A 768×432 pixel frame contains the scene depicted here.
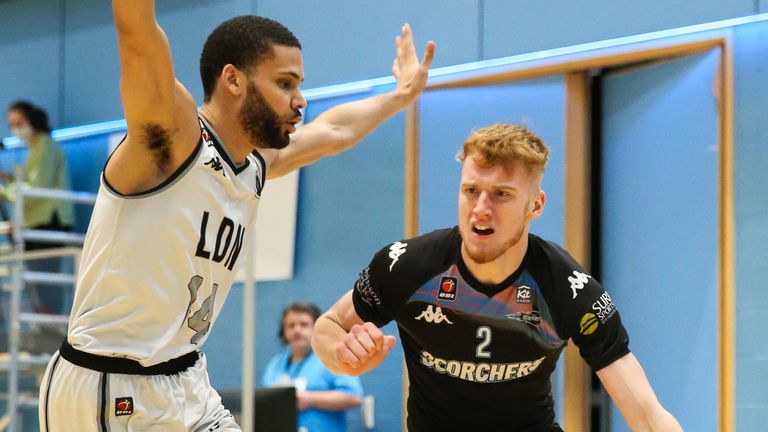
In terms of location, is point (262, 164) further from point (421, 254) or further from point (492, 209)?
point (492, 209)

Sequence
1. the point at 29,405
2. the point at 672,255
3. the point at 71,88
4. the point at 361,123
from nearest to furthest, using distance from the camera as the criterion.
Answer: the point at 361,123, the point at 672,255, the point at 29,405, the point at 71,88

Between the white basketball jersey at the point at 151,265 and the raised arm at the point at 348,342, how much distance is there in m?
0.51

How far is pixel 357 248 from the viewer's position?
8.25m

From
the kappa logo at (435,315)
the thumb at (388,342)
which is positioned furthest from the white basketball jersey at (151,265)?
the kappa logo at (435,315)

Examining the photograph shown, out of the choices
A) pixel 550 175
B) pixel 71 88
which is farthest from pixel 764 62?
pixel 71 88

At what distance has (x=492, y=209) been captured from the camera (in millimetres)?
3912

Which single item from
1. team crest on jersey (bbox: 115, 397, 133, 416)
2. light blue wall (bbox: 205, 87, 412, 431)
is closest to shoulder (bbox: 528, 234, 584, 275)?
team crest on jersey (bbox: 115, 397, 133, 416)

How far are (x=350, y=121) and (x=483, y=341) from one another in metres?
1.36

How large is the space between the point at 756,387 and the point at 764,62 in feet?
6.24

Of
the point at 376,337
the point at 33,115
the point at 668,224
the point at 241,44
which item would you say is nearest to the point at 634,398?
the point at 376,337

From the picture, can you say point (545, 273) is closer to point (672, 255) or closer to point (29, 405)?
point (672, 255)

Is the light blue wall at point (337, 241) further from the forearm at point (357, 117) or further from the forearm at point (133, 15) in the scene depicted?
the forearm at point (133, 15)

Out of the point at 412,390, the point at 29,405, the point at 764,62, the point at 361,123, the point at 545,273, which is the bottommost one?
the point at 29,405

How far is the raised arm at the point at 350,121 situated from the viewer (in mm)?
4453
